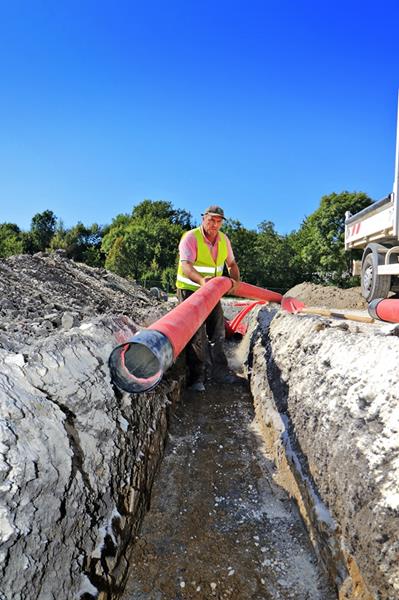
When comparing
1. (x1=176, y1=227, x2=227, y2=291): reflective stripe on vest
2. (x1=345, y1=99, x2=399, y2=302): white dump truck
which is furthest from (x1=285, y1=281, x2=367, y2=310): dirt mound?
(x1=176, y1=227, x2=227, y2=291): reflective stripe on vest

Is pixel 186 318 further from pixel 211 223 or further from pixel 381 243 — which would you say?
pixel 381 243

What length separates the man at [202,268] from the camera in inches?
206

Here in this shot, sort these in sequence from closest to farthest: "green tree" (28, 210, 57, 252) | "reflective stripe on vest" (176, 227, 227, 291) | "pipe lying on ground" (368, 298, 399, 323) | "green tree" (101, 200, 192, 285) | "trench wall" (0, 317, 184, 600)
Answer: "trench wall" (0, 317, 184, 600), "pipe lying on ground" (368, 298, 399, 323), "reflective stripe on vest" (176, 227, 227, 291), "green tree" (101, 200, 192, 285), "green tree" (28, 210, 57, 252)

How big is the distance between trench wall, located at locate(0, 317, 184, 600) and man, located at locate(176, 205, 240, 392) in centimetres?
229

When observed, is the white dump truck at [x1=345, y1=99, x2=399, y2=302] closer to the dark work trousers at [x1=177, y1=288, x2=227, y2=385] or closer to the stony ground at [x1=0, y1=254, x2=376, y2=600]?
the dark work trousers at [x1=177, y1=288, x2=227, y2=385]

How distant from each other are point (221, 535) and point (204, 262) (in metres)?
3.45

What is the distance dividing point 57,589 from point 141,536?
0.93 m

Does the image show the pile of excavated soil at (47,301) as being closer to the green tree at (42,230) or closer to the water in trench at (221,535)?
the water in trench at (221,535)

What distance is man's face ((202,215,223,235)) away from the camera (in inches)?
205

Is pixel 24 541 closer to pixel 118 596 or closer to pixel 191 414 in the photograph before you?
pixel 118 596

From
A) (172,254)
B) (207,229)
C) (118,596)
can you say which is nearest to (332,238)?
(172,254)

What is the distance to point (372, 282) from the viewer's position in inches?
328

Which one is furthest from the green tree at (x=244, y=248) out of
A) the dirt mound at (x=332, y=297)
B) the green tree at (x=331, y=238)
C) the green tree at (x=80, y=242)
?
the dirt mound at (x=332, y=297)

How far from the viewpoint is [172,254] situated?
35156mm
